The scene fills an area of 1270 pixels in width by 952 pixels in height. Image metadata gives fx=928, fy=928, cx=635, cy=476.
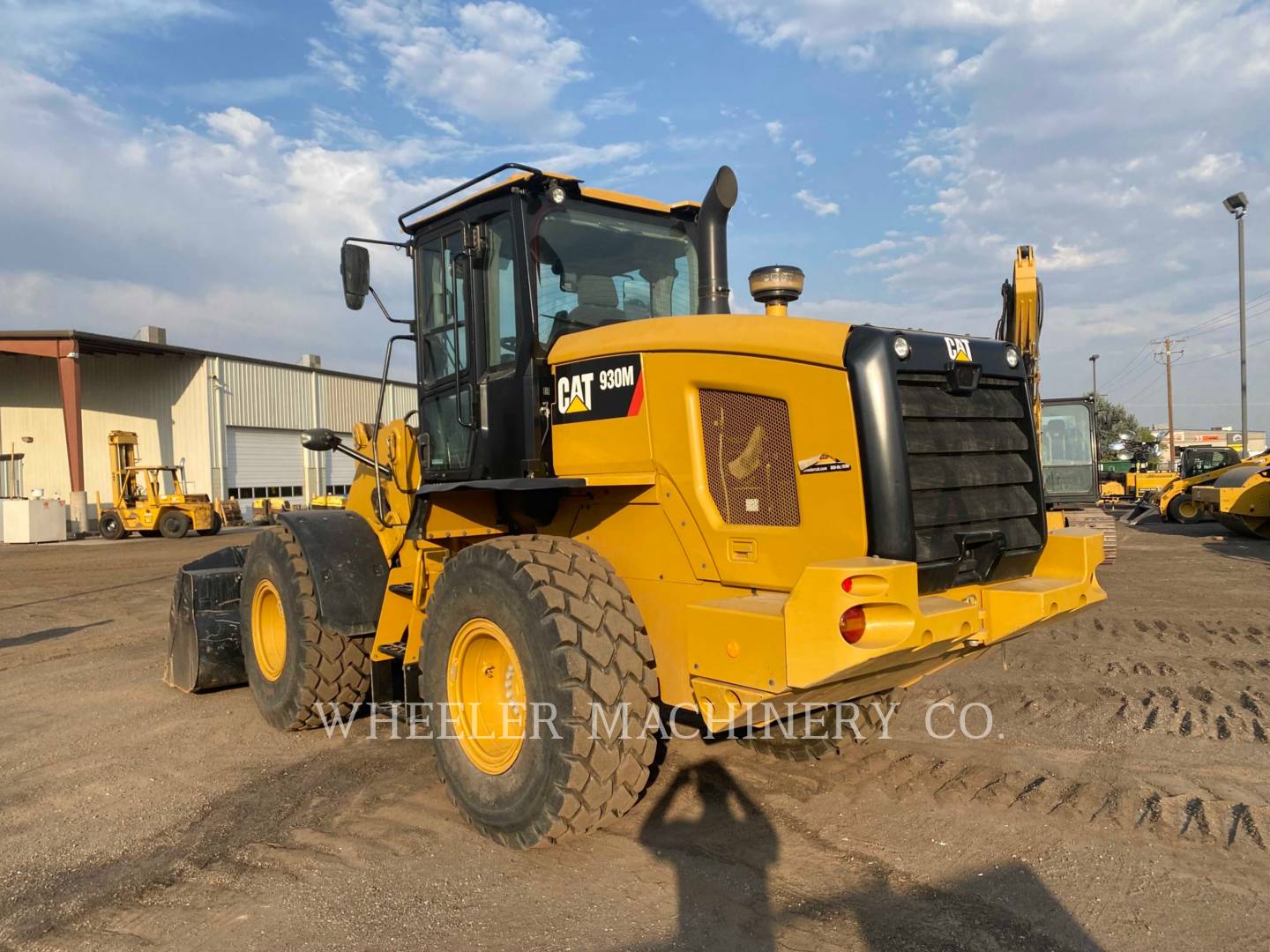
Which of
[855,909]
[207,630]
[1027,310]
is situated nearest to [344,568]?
[207,630]

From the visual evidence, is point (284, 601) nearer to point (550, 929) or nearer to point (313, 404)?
point (550, 929)

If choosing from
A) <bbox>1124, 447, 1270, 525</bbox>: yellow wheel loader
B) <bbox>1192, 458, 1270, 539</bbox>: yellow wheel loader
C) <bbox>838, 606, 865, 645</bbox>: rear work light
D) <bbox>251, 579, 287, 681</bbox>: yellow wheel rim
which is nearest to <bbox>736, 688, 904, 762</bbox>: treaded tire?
<bbox>838, 606, 865, 645</bbox>: rear work light

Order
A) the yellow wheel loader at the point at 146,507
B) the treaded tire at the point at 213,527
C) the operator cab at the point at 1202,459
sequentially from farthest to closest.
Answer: the treaded tire at the point at 213,527
the yellow wheel loader at the point at 146,507
the operator cab at the point at 1202,459

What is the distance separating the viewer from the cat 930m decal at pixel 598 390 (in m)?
3.87

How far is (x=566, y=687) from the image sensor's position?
3375mm

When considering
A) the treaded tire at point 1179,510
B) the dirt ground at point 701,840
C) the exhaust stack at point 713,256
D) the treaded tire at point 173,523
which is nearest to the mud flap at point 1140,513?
the treaded tire at point 1179,510

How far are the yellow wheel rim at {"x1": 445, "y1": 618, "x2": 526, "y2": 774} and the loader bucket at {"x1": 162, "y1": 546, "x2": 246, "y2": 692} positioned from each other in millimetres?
2978

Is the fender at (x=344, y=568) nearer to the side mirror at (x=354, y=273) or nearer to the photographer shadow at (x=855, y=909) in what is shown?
the side mirror at (x=354, y=273)

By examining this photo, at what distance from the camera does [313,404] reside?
37875 mm

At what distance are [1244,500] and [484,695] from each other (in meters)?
19.6

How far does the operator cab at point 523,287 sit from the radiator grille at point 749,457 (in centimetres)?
96

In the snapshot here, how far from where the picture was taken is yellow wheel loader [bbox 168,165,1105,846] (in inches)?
130

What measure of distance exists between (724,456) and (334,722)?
3.21 metres

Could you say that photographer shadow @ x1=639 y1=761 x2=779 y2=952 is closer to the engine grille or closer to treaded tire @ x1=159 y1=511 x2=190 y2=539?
the engine grille
